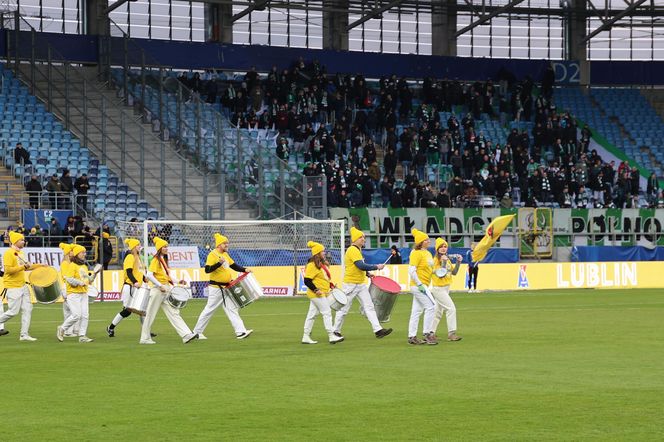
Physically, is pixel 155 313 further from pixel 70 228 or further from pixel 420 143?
pixel 420 143

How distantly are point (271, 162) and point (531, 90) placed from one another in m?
25.1

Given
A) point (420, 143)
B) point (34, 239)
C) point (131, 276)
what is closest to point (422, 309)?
point (131, 276)

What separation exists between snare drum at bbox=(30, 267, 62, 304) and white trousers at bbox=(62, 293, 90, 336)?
1131 millimetres

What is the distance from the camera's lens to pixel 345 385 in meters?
16.4

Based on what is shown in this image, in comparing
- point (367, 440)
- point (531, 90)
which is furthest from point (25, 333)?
point (531, 90)

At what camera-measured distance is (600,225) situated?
177ft

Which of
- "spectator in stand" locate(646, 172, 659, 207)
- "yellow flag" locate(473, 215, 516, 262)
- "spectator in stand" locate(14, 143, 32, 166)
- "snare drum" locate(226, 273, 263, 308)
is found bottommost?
"snare drum" locate(226, 273, 263, 308)

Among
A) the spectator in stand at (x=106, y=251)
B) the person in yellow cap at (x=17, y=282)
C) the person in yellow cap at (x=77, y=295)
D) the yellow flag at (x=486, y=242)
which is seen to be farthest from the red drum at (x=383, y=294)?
the spectator in stand at (x=106, y=251)

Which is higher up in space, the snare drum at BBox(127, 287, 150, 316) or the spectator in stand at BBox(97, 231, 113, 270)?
the spectator in stand at BBox(97, 231, 113, 270)

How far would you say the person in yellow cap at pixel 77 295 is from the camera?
24500 mm

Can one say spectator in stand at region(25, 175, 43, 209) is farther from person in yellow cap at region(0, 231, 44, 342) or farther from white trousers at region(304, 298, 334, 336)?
white trousers at region(304, 298, 334, 336)

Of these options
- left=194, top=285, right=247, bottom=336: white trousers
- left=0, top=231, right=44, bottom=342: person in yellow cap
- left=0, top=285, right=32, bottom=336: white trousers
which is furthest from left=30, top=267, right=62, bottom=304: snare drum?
left=194, top=285, right=247, bottom=336: white trousers

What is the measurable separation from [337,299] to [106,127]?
1125 inches

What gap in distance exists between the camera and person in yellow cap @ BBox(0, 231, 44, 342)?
24734 millimetres
